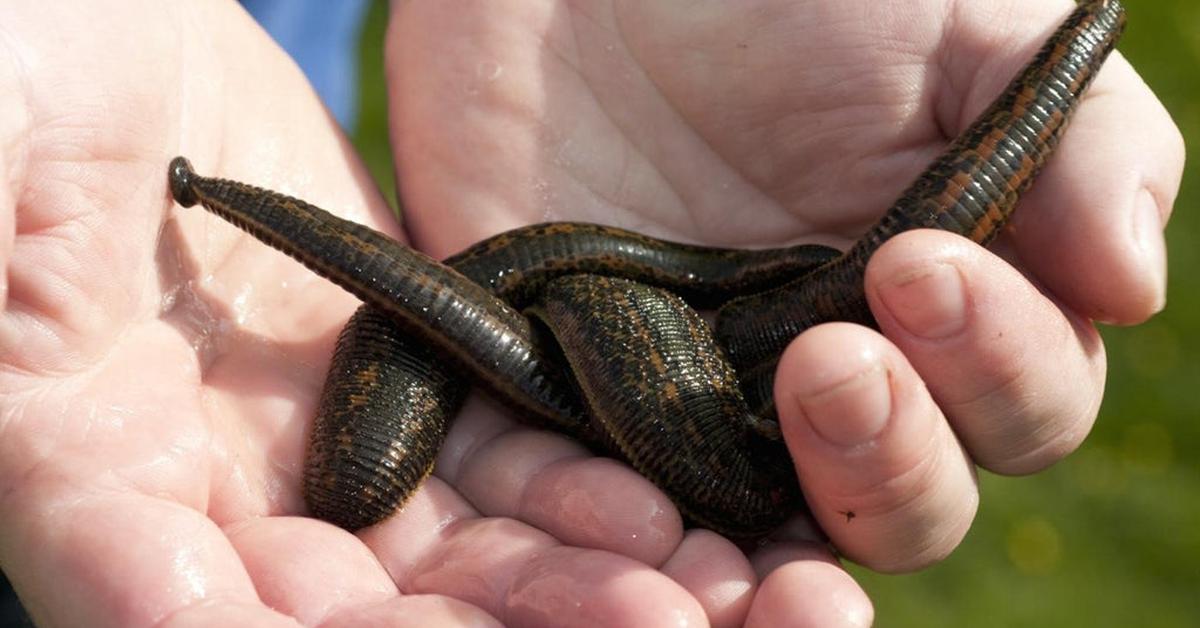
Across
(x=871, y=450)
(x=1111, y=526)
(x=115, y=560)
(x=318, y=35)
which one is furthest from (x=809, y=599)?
(x=318, y=35)

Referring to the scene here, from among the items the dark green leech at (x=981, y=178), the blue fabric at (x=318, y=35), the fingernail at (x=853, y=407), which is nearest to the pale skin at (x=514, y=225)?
the fingernail at (x=853, y=407)

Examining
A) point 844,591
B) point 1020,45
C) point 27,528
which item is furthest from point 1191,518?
point 27,528

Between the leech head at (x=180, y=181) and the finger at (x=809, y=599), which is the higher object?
the leech head at (x=180, y=181)

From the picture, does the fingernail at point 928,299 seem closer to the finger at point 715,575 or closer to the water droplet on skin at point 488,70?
the finger at point 715,575

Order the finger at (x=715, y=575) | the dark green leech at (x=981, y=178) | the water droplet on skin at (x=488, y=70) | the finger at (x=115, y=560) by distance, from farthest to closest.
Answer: the water droplet on skin at (x=488, y=70), the dark green leech at (x=981, y=178), the finger at (x=715, y=575), the finger at (x=115, y=560)

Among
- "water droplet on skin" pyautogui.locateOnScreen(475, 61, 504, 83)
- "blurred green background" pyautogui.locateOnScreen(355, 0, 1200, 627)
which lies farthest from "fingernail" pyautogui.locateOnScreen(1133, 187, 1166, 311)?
"blurred green background" pyautogui.locateOnScreen(355, 0, 1200, 627)

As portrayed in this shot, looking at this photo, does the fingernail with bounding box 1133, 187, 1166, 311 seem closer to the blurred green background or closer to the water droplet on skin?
the water droplet on skin
